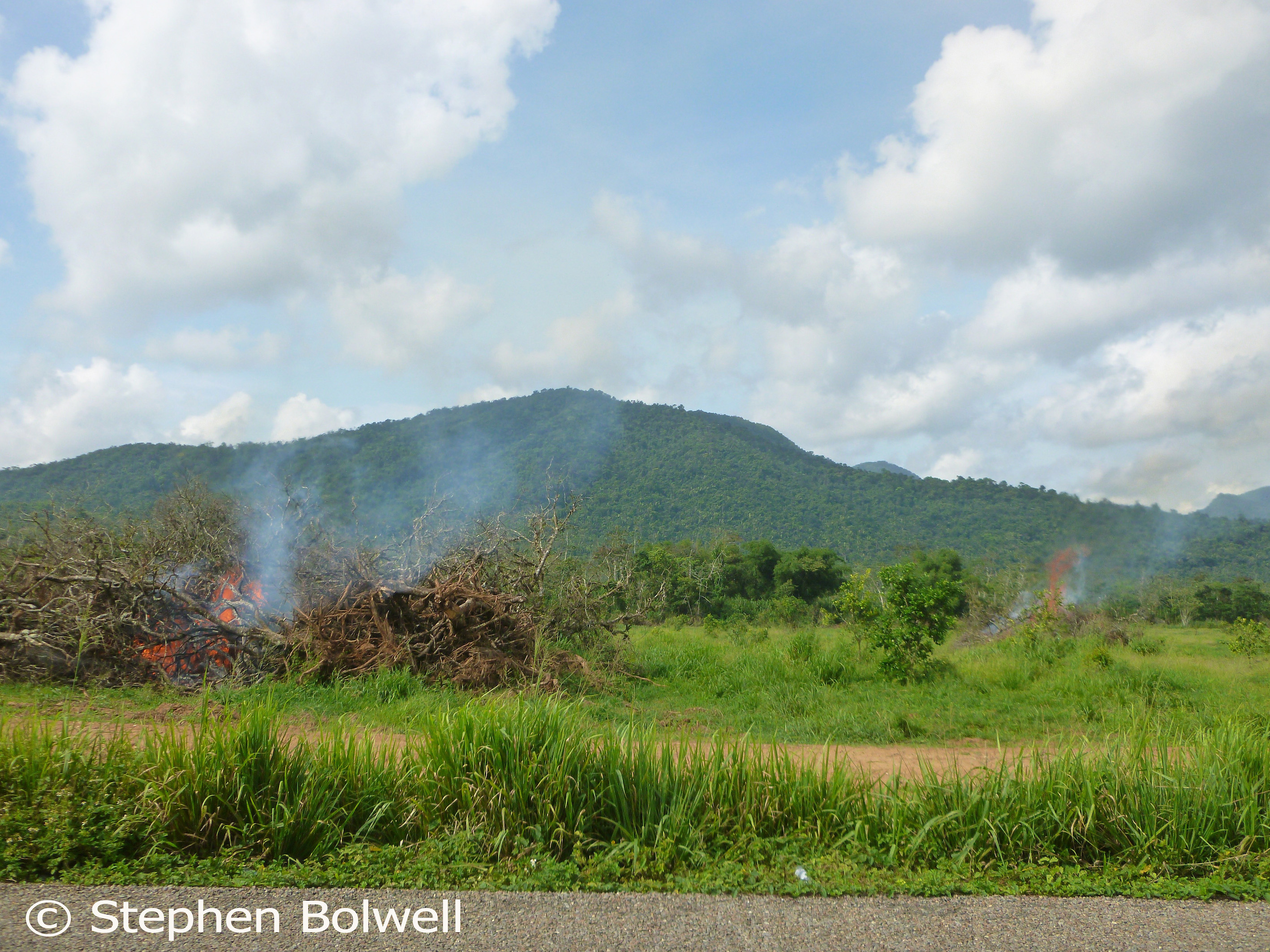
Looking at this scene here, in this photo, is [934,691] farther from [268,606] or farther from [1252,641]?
[1252,641]

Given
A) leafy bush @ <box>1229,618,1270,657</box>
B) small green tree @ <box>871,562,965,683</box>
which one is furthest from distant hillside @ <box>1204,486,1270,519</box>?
small green tree @ <box>871,562,965,683</box>

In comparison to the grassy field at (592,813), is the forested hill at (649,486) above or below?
above

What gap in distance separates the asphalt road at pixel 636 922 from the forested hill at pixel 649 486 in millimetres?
10394

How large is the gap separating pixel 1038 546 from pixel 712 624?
12288 millimetres

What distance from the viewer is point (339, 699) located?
852 centimetres

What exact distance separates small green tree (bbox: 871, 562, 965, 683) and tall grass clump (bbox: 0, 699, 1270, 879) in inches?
257

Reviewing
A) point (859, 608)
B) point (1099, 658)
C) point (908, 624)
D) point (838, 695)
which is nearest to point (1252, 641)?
point (1099, 658)

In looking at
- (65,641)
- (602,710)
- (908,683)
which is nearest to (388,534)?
(65,641)

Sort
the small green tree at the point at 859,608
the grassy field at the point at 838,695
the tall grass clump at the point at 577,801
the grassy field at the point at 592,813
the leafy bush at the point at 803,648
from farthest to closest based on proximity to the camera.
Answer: the small green tree at the point at 859,608 → the leafy bush at the point at 803,648 → the grassy field at the point at 838,695 → the tall grass clump at the point at 577,801 → the grassy field at the point at 592,813

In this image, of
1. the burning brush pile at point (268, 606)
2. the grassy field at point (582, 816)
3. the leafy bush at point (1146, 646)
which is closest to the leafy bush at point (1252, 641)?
the leafy bush at point (1146, 646)

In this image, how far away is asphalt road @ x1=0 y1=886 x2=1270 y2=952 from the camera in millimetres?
3045

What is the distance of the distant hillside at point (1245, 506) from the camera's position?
37.6 m

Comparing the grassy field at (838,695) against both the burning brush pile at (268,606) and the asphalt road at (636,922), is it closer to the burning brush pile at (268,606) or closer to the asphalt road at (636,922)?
the burning brush pile at (268,606)

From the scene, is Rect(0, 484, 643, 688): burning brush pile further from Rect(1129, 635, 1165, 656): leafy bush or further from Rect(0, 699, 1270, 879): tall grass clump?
Rect(1129, 635, 1165, 656): leafy bush
